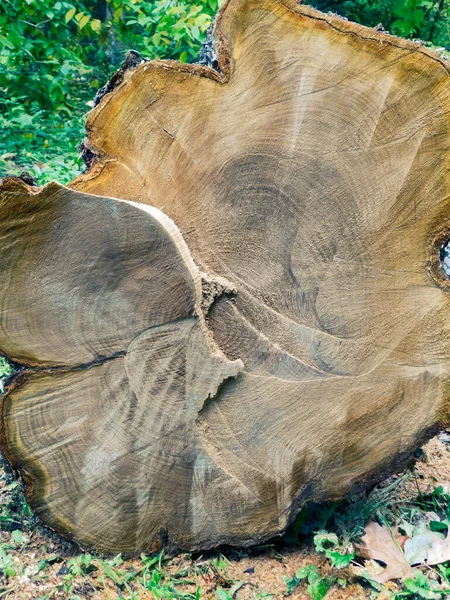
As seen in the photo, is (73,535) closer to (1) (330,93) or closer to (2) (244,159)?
(2) (244,159)

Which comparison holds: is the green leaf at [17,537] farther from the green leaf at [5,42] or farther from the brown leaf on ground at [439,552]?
the green leaf at [5,42]

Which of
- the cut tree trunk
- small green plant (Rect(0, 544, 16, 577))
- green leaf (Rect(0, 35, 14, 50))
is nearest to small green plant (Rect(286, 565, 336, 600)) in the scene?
the cut tree trunk

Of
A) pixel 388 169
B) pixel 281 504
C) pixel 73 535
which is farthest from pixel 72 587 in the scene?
pixel 388 169

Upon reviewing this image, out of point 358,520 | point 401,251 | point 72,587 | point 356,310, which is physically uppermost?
point 401,251

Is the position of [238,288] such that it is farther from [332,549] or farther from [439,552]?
[439,552]

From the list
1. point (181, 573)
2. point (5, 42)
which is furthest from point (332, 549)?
point (5, 42)

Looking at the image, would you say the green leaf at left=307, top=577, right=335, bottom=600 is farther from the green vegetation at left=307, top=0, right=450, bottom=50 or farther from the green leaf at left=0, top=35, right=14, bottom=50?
the green vegetation at left=307, top=0, right=450, bottom=50
